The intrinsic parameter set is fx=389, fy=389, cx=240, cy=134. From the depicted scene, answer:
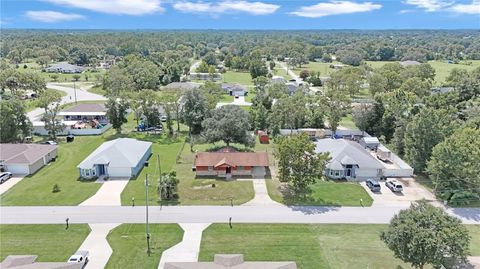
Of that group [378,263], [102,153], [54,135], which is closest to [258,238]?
[378,263]

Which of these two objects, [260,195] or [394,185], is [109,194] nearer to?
[260,195]

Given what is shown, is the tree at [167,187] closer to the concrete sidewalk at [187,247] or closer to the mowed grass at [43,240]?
the concrete sidewalk at [187,247]

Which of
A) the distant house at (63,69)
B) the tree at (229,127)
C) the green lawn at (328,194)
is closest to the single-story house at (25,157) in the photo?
the tree at (229,127)

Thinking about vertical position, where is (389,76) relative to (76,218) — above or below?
above

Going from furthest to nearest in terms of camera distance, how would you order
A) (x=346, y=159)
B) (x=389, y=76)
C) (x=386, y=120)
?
(x=389, y=76)
(x=386, y=120)
(x=346, y=159)

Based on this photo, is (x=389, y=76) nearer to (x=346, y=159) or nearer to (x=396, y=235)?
(x=346, y=159)

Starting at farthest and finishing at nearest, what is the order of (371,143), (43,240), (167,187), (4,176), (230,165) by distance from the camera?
1. (371,143)
2. (230,165)
3. (4,176)
4. (167,187)
5. (43,240)

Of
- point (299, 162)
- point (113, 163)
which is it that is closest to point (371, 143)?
point (299, 162)
